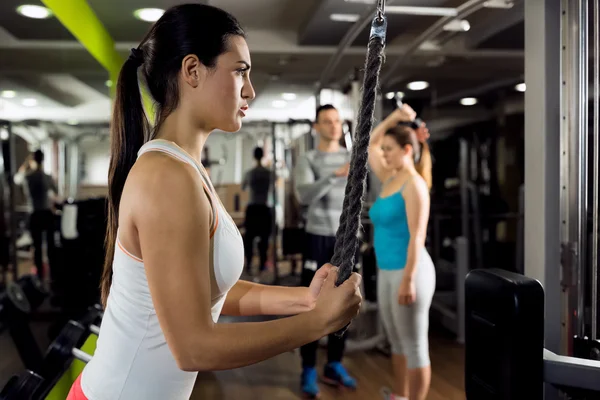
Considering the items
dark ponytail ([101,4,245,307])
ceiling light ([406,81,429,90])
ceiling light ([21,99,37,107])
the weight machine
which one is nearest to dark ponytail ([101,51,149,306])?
dark ponytail ([101,4,245,307])

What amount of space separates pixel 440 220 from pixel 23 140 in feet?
11.8

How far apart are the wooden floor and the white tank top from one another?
7.75ft

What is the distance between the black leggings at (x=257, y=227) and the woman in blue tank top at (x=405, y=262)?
2.71m

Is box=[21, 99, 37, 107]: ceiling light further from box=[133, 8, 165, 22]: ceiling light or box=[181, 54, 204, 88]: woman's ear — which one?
box=[181, 54, 204, 88]: woman's ear

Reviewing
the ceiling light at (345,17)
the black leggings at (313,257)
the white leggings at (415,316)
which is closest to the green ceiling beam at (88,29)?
the black leggings at (313,257)

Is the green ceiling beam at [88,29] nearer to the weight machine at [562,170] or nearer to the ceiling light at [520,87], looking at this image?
the weight machine at [562,170]

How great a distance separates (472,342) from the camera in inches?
44.0

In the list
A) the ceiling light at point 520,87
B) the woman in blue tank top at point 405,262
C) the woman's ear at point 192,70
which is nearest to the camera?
the woman's ear at point 192,70

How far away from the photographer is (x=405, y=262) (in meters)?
2.67

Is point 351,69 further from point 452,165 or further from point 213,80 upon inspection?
point 213,80

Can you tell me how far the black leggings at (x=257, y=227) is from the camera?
5.50 m

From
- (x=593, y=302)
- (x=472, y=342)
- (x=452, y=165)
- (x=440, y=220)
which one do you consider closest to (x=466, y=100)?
(x=452, y=165)

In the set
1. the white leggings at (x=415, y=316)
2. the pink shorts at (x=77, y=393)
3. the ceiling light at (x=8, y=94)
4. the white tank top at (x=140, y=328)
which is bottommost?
the white leggings at (x=415, y=316)

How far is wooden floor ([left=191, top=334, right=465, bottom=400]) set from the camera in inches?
124
